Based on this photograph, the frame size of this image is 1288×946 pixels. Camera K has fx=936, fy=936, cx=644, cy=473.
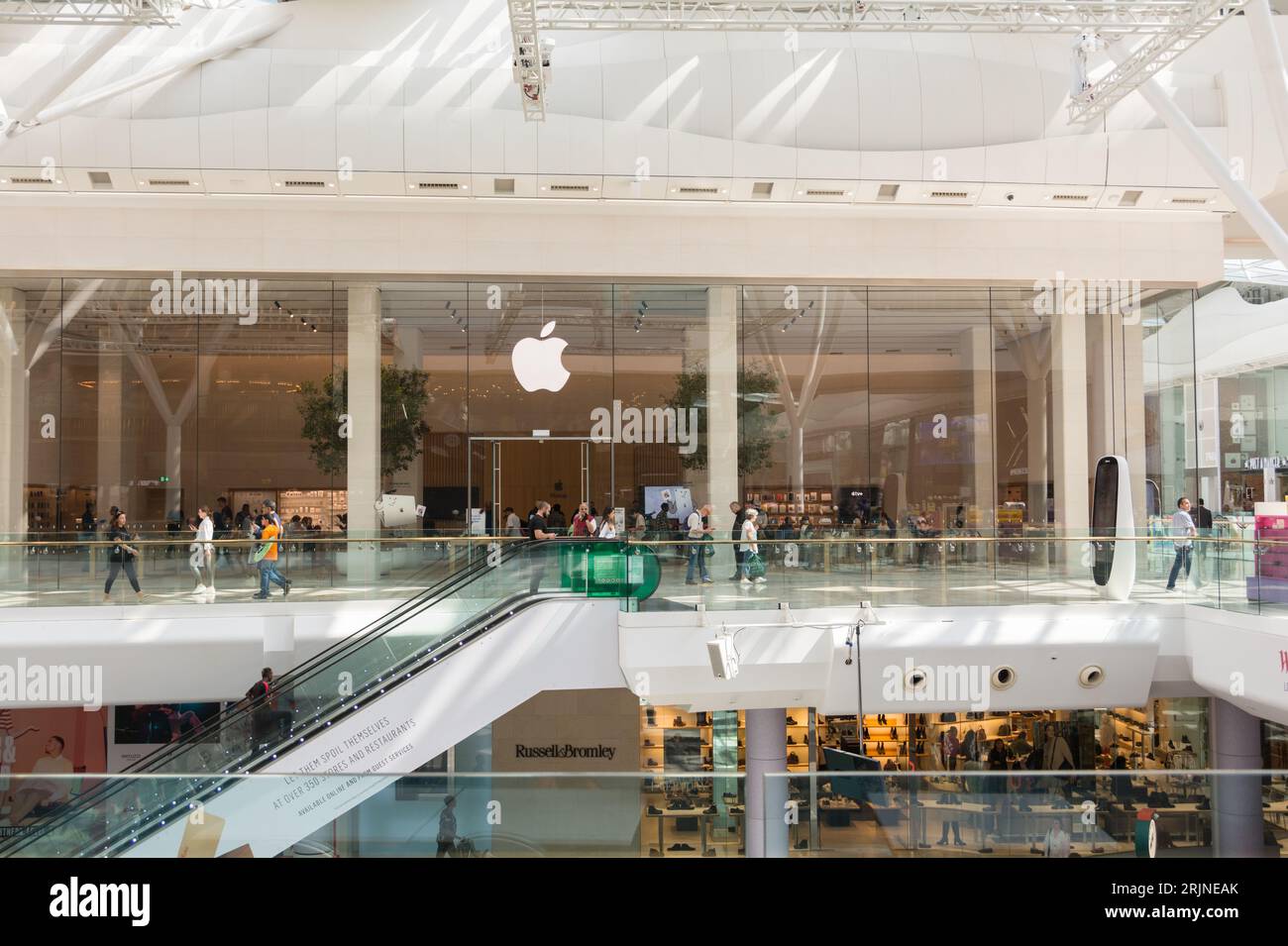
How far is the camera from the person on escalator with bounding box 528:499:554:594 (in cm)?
1379

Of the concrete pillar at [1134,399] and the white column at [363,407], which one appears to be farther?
the concrete pillar at [1134,399]

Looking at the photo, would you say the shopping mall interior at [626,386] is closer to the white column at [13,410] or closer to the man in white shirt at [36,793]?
the white column at [13,410]

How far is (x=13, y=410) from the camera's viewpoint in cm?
1992

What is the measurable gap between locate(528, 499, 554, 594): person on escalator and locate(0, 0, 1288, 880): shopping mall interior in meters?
0.10

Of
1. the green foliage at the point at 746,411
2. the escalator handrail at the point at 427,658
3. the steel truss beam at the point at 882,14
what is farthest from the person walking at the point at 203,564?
the green foliage at the point at 746,411

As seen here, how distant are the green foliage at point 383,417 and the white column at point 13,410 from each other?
5.86 metres

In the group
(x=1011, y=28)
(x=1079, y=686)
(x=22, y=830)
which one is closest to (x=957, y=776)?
(x=22, y=830)

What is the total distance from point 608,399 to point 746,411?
310 cm

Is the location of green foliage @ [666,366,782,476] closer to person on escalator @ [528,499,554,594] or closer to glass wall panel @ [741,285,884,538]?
glass wall panel @ [741,285,884,538]

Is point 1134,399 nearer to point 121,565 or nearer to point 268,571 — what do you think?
point 268,571

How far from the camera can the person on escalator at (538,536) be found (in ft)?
45.2

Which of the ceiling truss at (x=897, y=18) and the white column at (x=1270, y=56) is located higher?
the ceiling truss at (x=897, y=18)

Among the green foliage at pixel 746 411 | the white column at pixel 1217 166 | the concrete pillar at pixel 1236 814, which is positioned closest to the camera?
the concrete pillar at pixel 1236 814

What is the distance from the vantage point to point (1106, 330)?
2172 cm
